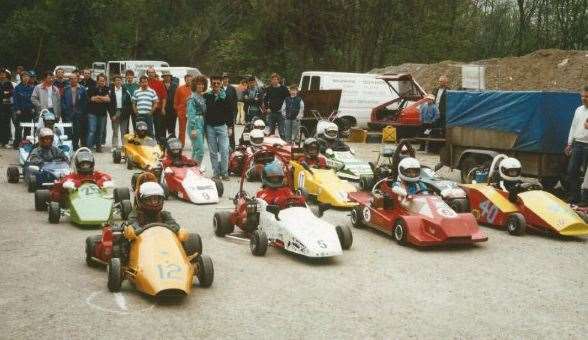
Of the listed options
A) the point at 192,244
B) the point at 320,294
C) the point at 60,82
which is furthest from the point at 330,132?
the point at 320,294

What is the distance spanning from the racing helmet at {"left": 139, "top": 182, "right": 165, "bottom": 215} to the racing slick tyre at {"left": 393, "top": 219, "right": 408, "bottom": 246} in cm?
374

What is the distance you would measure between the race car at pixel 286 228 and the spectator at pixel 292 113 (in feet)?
34.9

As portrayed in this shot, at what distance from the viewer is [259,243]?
31.8ft

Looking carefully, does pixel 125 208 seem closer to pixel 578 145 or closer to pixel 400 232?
pixel 400 232

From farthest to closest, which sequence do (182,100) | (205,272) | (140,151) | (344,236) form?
(182,100) < (140,151) < (344,236) < (205,272)

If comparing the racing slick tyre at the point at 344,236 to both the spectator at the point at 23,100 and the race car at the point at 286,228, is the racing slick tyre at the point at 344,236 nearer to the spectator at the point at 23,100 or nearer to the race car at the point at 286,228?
the race car at the point at 286,228

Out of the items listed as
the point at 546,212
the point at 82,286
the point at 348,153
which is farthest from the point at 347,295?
the point at 348,153

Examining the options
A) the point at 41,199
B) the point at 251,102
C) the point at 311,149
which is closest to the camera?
the point at 41,199

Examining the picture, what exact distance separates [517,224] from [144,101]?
1080cm

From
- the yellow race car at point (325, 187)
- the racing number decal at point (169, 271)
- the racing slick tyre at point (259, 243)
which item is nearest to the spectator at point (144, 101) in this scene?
the yellow race car at point (325, 187)

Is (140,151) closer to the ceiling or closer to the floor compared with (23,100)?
closer to the floor

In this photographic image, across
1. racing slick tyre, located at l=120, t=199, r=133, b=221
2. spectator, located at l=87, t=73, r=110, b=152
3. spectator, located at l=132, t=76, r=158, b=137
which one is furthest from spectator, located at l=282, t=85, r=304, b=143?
racing slick tyre, located at l=120, t=199, r=133, b=221

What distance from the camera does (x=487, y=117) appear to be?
16109 mm

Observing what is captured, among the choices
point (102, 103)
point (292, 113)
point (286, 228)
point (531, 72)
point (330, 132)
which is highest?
point (531, 72)
